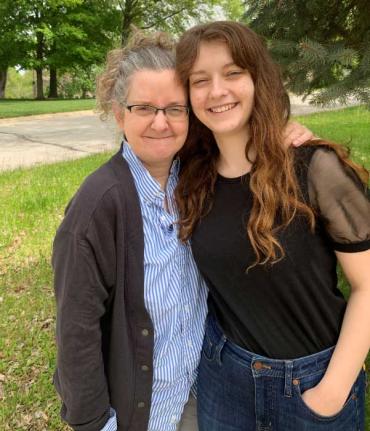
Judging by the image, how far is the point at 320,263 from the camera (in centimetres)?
157

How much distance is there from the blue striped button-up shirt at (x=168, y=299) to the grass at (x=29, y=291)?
3.45 ft

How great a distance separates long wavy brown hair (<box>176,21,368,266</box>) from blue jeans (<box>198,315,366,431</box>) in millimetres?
407

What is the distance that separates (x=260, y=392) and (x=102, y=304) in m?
0.67

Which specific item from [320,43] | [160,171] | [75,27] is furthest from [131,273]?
[75,27]

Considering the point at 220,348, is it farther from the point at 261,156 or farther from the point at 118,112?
the point at 118,112

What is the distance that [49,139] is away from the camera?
1155cm

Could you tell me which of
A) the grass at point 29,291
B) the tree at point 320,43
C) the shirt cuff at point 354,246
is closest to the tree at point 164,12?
the grass at point 29,291

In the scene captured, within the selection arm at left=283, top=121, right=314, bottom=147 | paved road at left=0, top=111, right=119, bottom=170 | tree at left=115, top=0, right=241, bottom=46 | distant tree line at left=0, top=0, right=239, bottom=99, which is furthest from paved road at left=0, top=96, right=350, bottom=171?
tree at left=115, top=0, right=241, bottom=46

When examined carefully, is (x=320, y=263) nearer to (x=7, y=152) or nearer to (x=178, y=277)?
(x=178, y=277)

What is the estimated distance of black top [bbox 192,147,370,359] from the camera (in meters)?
1.47

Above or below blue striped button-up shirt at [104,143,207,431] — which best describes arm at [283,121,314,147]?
above

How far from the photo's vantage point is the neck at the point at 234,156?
5.51 feet

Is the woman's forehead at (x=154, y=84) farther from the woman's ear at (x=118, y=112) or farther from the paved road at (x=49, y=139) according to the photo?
the paved road at (x=49, y=139)

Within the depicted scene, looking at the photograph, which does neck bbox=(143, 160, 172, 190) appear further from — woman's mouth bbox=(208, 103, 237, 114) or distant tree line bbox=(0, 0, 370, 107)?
distant tree line bbox=(0, 0, 370, 107)
